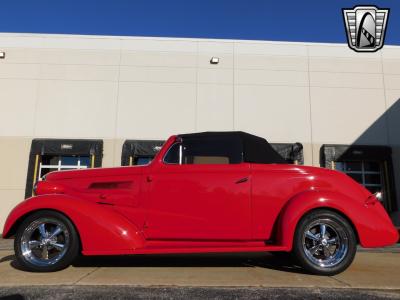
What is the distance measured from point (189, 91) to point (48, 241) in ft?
32.8

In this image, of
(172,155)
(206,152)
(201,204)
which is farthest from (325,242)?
(172,155)

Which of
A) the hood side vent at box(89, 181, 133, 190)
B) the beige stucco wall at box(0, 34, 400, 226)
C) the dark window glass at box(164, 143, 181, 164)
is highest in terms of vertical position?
the beige stucco wall at box(0, 34, 400, 226)

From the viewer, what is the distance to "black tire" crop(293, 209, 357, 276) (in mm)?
4055

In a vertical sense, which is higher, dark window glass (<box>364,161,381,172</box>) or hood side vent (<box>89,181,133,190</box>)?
dark window glass (<box>364,161,381,172</box>)

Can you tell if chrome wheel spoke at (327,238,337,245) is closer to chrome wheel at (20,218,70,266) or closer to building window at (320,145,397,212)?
chrome wheel at (20,218,70,266)

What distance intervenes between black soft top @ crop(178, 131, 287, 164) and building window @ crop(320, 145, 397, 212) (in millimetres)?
9080

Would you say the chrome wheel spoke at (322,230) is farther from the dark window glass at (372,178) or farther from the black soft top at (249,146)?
the dark window glass at (372,178)

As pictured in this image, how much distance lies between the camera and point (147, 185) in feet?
14.5

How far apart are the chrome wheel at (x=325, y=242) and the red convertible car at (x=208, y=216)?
10 mm

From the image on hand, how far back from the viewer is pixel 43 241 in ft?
13.9

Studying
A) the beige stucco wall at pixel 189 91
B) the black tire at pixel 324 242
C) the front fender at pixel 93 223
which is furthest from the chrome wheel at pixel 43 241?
the beige stucco wall at pixel 189 91

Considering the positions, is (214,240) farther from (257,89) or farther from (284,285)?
(257,89)

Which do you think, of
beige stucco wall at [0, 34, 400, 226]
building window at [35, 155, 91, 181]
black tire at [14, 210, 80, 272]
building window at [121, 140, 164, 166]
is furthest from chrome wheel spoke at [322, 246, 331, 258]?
building window at [35, 155, 91, 181]

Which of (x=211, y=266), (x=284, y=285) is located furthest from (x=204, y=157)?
(x=284, y=285)
